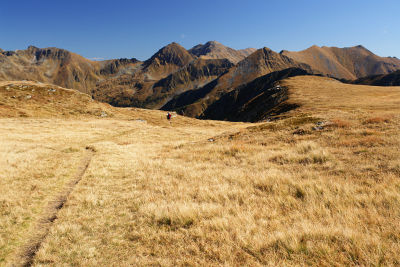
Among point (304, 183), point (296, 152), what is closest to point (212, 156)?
point (296, 152)

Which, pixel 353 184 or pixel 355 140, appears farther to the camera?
pixel 355 140

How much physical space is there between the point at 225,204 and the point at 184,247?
92.9 inches

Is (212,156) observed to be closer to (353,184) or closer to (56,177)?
(353,184)

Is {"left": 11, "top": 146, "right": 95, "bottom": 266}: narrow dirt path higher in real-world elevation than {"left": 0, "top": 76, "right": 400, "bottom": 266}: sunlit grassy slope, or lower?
lower

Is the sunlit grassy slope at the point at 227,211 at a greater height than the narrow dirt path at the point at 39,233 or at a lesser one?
greater

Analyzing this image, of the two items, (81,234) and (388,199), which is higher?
(388,199)

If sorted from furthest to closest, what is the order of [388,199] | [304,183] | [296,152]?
[296,152] → [304,183] → [388,199]

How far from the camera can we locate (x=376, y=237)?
13.9 feet

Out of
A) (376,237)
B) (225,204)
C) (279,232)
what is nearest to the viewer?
(376,237)

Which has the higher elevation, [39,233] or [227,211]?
[227,211]

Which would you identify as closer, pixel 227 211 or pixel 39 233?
pixel 227 211

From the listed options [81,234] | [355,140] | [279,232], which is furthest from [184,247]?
[355,140]

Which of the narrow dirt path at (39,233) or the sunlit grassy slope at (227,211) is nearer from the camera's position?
the sunlit grassy slope at (227,211)

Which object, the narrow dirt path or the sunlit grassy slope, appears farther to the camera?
the narrow dirt path
